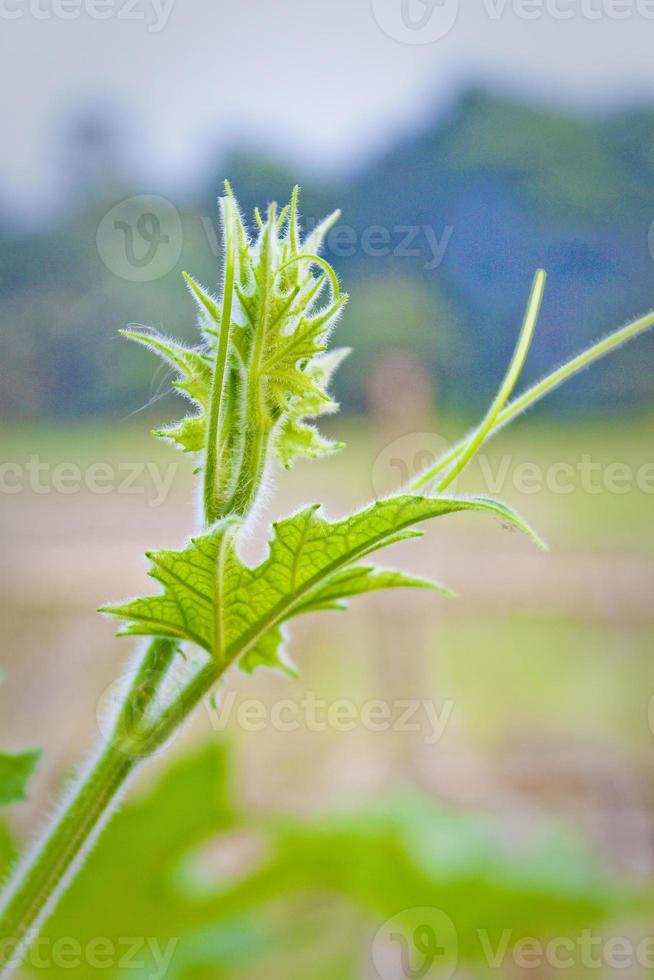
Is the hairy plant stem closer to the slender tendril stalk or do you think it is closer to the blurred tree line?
the slender tendril stalk

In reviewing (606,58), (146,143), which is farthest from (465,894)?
(606,58)

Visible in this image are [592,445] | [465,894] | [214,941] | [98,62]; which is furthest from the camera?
[592,445]

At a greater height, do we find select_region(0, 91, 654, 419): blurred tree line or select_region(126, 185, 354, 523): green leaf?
select_region(0, 91, 654, 419): blurred tree line

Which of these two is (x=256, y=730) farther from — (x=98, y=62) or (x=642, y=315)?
(x=642, y=315)
